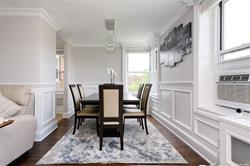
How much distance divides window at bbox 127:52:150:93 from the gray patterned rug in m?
3.25

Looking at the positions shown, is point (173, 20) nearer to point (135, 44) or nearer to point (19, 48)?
point (135, 44)

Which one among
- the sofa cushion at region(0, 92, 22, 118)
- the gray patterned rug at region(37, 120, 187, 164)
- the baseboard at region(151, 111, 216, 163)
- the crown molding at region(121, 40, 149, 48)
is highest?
the crown molding at region(121, 40, 149, 48)

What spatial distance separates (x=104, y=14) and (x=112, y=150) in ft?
8.10

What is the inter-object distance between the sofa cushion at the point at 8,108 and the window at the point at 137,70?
14.7 ft

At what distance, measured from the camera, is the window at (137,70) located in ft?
23.0

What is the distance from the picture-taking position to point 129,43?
6.79 m

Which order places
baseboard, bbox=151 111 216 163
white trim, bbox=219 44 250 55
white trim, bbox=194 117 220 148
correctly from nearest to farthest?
white trim, bbox=219 44 250 55, white trim, bbox=194 117 220 148, baseboard, bbox=151 111 216 163

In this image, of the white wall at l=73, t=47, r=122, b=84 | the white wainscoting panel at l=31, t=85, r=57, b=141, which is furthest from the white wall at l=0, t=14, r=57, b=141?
the white wall at l=73, t=47, r=122, b=84

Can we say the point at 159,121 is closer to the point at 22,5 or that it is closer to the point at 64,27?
the point at 64,27

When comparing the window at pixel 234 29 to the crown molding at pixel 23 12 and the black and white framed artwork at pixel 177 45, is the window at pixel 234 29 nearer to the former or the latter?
the black and white framed artwork at pixel 177 45

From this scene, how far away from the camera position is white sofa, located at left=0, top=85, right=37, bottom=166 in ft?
7.33

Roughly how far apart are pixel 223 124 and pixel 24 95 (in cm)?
273

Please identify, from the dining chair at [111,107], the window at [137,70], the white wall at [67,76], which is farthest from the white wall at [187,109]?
the white wall at [67,76]

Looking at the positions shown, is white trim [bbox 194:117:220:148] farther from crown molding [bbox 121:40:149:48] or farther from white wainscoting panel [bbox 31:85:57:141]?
crown molding [bbox 121:40:149:48]
